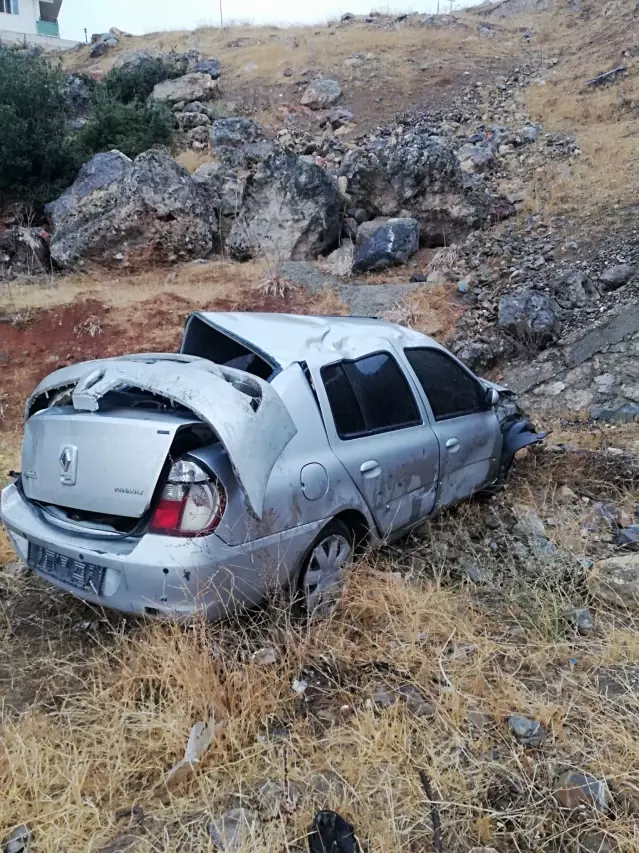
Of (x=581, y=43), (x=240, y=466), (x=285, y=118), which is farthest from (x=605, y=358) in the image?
(x=581, y=43)

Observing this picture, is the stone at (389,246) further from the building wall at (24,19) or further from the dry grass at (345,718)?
the building wall at (24,19)

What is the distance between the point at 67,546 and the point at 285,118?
20368 mm

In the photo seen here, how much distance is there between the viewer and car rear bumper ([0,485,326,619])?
2.60 metres

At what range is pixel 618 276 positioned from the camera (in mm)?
8656

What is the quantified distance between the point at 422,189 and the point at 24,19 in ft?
123

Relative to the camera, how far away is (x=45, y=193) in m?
15.5

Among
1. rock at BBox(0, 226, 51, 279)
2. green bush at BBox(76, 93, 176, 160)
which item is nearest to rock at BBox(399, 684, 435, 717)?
rock at BBox(0, 226, 51, 279)

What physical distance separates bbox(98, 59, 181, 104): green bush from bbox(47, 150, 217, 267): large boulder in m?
9.69

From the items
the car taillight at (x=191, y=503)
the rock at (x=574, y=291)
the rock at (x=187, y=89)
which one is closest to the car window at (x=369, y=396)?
the car taillight at (x=191, y=503)

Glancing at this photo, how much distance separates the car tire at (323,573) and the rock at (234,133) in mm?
16551

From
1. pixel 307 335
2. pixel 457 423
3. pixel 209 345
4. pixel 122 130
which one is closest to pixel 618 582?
pixel 457 423

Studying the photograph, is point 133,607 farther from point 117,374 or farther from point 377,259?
point 377,259

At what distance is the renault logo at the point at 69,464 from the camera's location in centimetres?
285

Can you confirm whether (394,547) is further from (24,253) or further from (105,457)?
(24,253)
